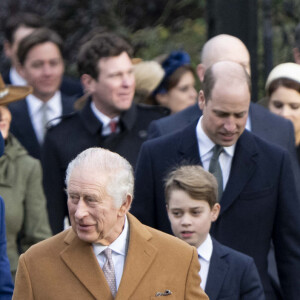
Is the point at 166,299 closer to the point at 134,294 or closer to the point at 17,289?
the point at 134,294

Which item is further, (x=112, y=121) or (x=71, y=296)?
(x=112, y=121)

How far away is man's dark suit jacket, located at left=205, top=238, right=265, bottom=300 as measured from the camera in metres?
6.68

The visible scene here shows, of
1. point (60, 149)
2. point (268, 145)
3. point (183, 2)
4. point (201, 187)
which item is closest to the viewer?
point (201, 187)

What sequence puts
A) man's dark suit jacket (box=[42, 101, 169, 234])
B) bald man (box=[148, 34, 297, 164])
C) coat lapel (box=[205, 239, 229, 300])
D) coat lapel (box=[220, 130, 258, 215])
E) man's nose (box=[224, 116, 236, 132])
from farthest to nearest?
man's dark suit jacket (box=[42, 101, 169, 234]) < bald man (box=[148, 34, 297, 164]) < coat lapel (box=[220, 130, 258, 215]) < man's nose (box=[224, 116, 236, 132]) < coat lapel (box=[205, 239, 229, 300])

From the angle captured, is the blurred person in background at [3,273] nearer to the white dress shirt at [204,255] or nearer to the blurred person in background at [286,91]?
the white dress shirt at [204,255]

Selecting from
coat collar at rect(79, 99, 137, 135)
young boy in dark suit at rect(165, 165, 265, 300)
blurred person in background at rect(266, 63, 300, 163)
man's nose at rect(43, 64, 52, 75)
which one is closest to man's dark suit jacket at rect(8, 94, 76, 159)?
man's nose at rect(43, 64, 52, 75)

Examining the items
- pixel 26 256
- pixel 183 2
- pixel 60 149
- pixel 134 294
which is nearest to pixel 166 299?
pixel 134 294

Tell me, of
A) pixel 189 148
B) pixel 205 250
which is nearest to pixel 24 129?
pixel 189 148

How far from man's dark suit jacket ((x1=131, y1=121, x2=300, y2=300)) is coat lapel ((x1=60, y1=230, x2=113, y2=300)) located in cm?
158

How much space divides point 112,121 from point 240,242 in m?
1.89

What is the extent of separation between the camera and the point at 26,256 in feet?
18.2

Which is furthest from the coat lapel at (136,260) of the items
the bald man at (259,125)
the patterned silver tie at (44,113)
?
the patterned silver tie at (44,113)

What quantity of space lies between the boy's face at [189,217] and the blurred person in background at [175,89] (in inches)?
134

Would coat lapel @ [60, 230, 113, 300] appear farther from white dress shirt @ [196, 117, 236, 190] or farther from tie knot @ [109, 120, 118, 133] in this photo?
tie knot @ [109, 120, 118, 133]
